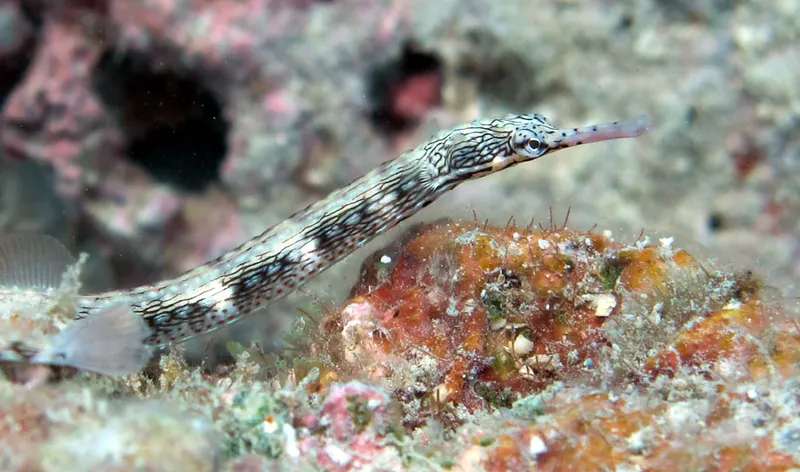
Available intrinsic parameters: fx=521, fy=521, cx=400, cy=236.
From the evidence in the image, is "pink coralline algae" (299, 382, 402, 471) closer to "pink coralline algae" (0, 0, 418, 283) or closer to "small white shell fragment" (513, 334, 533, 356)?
"small white shell fragment" (513, 334, 533, 356)

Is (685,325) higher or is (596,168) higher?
(596,168)

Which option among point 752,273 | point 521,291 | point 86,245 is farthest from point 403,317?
point 86,245

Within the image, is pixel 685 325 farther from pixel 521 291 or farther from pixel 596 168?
pixel 596 168

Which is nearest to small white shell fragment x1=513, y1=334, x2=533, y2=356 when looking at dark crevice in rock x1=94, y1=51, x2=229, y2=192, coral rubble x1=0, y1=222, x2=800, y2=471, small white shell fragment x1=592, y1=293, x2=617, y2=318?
coral rubble x1=0, y1=222, x2=800, y2=471

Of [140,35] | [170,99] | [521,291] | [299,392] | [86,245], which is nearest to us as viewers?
[299,392]

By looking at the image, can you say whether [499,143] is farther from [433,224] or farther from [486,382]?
[486,382]

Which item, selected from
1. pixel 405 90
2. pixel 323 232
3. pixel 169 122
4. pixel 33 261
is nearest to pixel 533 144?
pixel 323 232
